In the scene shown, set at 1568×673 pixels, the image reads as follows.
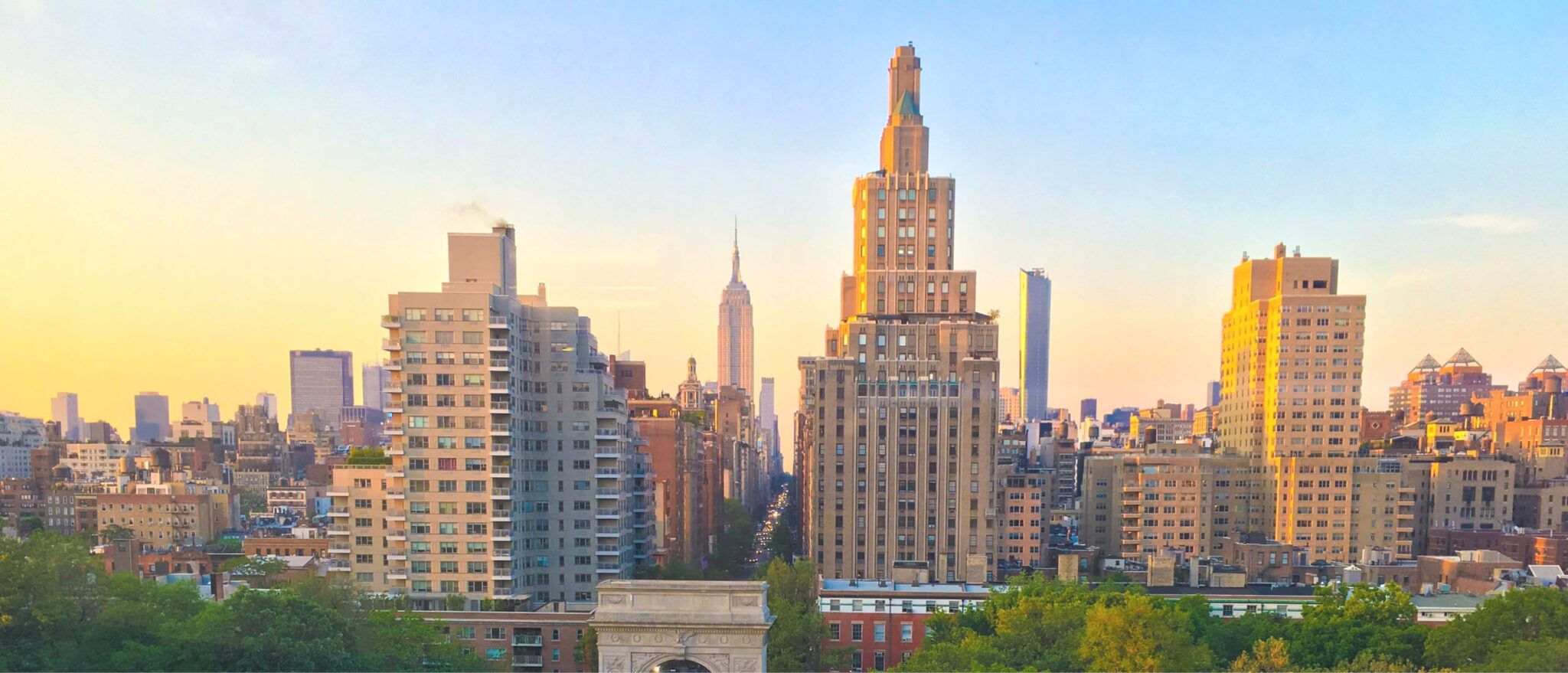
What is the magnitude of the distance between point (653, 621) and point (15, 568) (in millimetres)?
17449

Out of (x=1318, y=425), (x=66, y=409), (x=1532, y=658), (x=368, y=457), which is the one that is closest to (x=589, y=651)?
(x=368, y=457)

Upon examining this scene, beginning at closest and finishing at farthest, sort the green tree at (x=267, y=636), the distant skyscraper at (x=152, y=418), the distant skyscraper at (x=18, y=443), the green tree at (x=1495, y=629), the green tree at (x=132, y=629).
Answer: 1. the green tree at (x=132, y=629)
2. the green tree at (x=267, y=636)
3. the green tree at (x=1495, y=629)
4. the distant skyscraper at (x=152, y=418)
5. the distant skyscraper at (x=18, y=443)

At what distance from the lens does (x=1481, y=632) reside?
28.2 meters

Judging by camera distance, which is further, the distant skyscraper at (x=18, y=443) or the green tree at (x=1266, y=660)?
the distant skyscraper at (x=18, y=443)

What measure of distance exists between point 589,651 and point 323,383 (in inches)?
3301

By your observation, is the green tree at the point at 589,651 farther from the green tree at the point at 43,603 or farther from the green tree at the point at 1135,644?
the green tree at the point at 1135,644

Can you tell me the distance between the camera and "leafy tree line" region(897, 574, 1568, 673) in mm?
26047

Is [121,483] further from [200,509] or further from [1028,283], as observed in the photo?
[1028,283]

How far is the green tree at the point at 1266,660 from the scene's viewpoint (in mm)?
→ 26812

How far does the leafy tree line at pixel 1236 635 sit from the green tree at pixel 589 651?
45.9ft

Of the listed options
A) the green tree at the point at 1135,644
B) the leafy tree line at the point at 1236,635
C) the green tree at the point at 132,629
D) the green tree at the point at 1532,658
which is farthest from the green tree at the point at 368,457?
the green tree at the point at 1532,658

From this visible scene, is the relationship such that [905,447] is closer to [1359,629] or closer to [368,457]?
[1359,629]

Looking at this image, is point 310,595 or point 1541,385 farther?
point 1541,385

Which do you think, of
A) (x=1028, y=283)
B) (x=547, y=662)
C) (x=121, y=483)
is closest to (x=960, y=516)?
(x=547, y=662)
